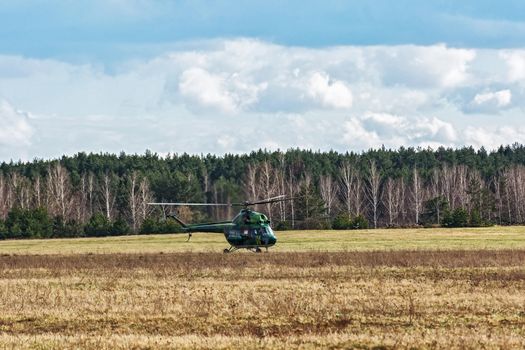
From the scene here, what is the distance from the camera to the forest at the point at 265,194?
11112 centimetres

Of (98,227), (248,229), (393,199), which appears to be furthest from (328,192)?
(248,229)

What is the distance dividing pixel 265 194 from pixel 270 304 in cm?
10026

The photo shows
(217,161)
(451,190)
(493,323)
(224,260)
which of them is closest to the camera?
(493,323)

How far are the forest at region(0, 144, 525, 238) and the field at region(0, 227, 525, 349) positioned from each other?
3727 centimetres

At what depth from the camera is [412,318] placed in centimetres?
2331

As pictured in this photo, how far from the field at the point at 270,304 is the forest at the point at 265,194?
122ft

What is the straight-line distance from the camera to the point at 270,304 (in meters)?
26.6

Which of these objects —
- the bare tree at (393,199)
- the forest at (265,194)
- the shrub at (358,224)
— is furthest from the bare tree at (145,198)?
the shrub at (358,224)

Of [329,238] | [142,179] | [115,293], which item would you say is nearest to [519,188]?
[142,179]

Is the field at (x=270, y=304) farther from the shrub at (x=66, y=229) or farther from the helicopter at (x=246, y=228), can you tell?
the shrub at (x=66, y=229)

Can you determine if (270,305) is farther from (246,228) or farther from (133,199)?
(133,199)

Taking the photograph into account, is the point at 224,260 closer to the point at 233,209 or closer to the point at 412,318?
the point at 233,209

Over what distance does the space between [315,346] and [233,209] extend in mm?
38332

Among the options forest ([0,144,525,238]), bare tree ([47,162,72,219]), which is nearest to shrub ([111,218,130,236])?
forest ([0,144,525,238])
